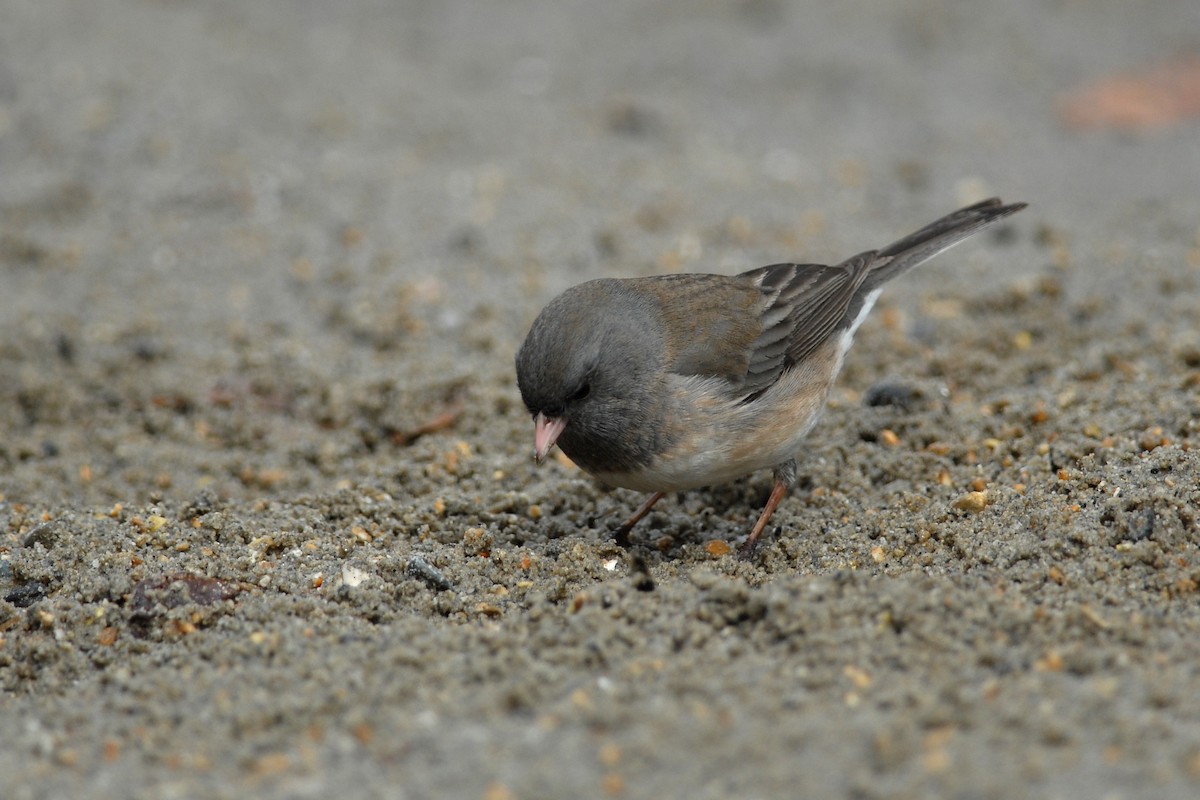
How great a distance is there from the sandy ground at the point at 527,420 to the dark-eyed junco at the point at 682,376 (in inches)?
11.4

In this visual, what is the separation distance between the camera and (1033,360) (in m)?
4.80

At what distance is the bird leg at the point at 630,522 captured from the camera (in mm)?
3810

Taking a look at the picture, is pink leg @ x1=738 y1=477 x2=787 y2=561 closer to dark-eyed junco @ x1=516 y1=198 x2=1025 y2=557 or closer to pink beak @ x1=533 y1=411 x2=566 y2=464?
dark-eyed junco @ x1=516 y1=198 x2=1025 y2=557

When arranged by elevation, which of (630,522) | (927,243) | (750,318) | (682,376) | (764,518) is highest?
(927,243)

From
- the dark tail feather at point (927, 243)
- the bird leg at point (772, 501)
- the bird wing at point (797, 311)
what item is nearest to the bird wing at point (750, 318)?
the bird wing at point (797, 311)

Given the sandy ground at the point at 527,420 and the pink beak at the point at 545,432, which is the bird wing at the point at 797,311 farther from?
the pink beak at the point at 545,432

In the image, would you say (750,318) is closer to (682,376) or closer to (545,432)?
(682,376)

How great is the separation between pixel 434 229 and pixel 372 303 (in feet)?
2.31

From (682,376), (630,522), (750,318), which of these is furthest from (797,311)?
(630,522)

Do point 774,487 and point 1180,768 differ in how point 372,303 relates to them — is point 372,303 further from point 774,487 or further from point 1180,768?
point 1180,768

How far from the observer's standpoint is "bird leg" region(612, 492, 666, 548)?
3.81 m

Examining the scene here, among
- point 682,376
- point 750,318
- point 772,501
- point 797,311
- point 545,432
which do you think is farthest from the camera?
point 797,311

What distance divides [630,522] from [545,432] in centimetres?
53

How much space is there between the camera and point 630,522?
3.85m
